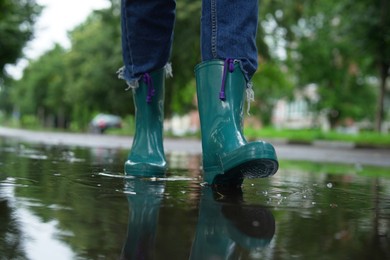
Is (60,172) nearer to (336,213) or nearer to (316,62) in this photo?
(336,213)

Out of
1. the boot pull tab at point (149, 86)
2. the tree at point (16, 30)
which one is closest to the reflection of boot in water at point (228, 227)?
the boot pull tab at point (149, 86)

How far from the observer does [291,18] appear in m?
19.9

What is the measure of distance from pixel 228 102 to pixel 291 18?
1863 cm

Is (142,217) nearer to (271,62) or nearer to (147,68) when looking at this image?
(147,68)

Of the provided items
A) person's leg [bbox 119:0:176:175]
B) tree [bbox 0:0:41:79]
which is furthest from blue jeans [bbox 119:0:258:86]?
tree [bbox 0:0:41:79]

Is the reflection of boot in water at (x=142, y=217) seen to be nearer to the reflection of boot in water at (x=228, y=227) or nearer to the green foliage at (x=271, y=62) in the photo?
the reflection of boot in water at (x=228, y=227)

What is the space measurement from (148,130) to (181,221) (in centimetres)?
124

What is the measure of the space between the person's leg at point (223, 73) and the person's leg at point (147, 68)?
1.31ft

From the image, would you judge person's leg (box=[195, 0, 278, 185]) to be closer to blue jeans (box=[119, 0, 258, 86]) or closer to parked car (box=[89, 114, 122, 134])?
blue jeans (box=[119, 0, 258, 86])

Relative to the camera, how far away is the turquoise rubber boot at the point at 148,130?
2378 mm

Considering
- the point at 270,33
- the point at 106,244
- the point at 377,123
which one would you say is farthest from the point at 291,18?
the point at 106,244

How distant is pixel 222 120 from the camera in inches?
79.4

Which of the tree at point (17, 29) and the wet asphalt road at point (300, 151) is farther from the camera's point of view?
the tree at point (17, 29)

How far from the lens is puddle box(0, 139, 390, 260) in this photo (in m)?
1.01
